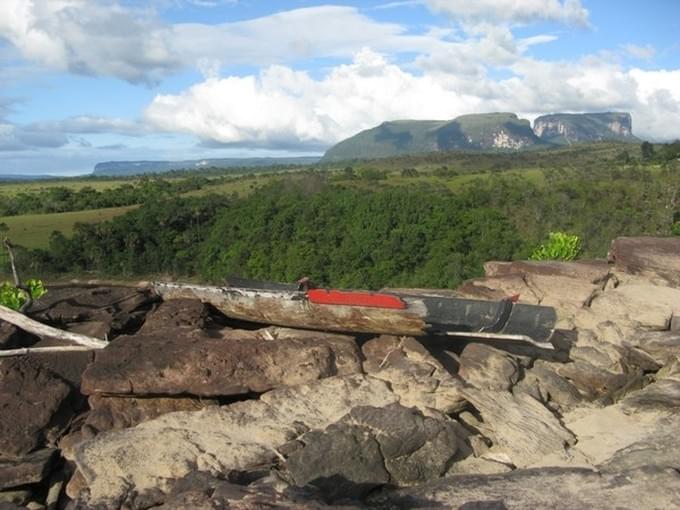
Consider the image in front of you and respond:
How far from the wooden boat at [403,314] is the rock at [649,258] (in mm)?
4068

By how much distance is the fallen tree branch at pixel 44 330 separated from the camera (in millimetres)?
6943

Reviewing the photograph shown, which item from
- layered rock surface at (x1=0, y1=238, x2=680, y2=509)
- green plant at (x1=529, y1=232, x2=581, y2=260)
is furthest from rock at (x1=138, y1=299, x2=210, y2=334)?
green plant at (x1=529, y1=232, x2=581, y2=260)

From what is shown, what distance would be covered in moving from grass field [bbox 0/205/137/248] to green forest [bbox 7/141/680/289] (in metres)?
5.29

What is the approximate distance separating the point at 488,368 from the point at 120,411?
12.1 ft

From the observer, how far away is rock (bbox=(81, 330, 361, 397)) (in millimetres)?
6152

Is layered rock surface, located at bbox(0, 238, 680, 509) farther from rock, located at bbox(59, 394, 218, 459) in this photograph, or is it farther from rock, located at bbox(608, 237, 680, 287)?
rock, located at bbox(608, 237, 680, 287)

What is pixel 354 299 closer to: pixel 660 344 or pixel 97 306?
pixel 97 306

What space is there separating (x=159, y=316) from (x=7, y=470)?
8.92 feet

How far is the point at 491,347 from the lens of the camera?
736cm

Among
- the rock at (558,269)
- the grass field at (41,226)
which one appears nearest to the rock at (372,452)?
the rock at (558,269)

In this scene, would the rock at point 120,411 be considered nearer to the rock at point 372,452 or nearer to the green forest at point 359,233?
the rock at point 372,452

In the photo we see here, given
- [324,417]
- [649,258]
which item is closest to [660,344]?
[649,258]

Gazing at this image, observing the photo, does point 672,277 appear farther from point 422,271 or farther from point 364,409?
point 422,271

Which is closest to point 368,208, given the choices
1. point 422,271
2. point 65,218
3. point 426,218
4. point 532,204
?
point 426,218
